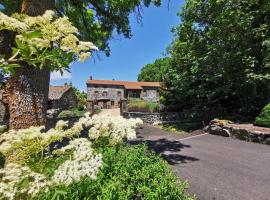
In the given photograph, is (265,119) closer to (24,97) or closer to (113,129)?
(113,129)

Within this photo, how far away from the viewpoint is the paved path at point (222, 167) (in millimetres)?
6129

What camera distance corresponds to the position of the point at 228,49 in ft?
54.5

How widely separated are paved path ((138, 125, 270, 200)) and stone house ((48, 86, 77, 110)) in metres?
35.6

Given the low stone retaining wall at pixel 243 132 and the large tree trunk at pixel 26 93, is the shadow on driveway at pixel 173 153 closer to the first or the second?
the low stone retaining wall at pixel 243 132

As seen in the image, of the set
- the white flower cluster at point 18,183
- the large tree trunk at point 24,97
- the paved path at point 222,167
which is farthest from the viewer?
the paved path at point 222,167

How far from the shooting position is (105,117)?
132 inches

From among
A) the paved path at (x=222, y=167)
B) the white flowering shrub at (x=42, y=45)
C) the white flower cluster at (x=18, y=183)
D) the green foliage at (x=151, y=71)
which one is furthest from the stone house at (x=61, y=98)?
the white flower cluster at (x=18, y=183)

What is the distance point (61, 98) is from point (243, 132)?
3838 cm

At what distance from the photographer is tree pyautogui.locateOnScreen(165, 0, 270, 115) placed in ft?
51.2

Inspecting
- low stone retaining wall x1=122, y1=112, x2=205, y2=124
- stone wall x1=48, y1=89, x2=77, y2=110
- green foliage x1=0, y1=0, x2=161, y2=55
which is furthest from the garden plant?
stone wall x1=48, y1=89, x2=77, y2=110

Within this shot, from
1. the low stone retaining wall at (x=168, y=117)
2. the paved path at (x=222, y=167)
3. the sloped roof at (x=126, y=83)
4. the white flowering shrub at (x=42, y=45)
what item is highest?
the sloped roof at (x=126, y=83)

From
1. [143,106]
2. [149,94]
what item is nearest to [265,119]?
[143,106]

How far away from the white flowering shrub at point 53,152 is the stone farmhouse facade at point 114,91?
5060 centimetres

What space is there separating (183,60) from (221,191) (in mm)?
14703
